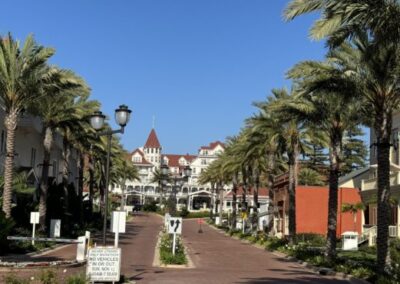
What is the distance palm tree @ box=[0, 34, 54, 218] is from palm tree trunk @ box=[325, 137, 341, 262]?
13.4m

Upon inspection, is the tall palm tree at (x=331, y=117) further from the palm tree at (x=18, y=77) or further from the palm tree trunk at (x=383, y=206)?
the palm tree at (x=18, y=77)

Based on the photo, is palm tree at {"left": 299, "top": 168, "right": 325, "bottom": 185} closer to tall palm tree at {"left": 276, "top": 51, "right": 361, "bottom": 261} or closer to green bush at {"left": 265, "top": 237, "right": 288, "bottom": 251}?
green bush at {"left": 265, "top": 237, "right": 288, "bottom": 251}

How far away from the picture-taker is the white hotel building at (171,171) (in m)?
149

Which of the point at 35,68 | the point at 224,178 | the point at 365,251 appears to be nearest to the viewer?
the point at 35,68

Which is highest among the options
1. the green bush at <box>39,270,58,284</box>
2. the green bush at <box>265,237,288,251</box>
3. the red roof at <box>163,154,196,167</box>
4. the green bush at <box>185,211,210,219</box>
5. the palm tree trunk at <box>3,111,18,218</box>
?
the red roof at <box>163,154,196,167</box>

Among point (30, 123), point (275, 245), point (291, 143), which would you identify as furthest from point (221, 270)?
point (30, 123)

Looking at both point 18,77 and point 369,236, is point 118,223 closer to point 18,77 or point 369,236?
point 18,77

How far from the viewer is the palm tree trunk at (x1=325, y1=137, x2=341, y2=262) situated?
27.0 m

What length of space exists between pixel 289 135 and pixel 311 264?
49.1ft

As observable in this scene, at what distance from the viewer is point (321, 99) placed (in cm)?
2733

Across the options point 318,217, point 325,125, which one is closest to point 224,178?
point 318,217

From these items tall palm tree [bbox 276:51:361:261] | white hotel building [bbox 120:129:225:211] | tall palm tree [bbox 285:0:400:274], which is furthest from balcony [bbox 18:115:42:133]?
white hotel building [bbox 120:129:225:211]

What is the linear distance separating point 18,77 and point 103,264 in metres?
14.1

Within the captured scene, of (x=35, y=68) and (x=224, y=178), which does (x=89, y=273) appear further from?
(x=224, y=178)
